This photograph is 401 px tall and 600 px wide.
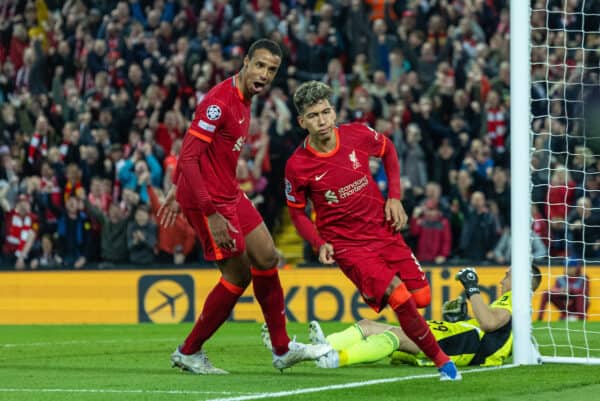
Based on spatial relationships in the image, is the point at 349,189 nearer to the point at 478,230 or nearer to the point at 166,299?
the point at 478,230

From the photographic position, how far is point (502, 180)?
1758 centimetres

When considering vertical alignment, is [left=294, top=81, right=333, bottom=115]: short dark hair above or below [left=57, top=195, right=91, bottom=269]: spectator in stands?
above

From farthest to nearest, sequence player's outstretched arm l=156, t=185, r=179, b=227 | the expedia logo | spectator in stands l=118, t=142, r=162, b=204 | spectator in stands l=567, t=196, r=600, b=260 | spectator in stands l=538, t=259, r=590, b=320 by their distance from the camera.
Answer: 1. spectator in stands l=118, t=142, r=162, b=204
2. the expedia logo
3. spectator in stands l=538, t=259, r=590, b=320
4. spectator in stands l=567, t=196, r=600, b=260
5. player's outstretched arm l=156, t=185, r=179, b=227

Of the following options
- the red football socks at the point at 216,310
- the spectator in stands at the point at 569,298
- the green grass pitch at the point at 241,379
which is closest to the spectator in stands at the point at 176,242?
the spectator in stands at the point at 569,298

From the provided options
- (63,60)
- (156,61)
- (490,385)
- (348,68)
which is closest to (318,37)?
(348,68)

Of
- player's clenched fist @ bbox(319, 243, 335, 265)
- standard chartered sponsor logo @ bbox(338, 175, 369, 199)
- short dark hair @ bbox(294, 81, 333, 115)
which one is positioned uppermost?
short dark hair @ bbox(294, 81, 333, 115)

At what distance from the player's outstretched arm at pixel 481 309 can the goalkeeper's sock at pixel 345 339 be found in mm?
823

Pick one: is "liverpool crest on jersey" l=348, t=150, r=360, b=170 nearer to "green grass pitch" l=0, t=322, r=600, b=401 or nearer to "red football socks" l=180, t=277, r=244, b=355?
"red football socks" l=180, t=277, r=244, b=355

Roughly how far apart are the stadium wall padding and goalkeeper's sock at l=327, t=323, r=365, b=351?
7.84 m

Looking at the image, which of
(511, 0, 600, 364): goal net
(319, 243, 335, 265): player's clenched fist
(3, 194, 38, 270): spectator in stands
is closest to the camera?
(319, 243, 335, 265): player's clenched fist

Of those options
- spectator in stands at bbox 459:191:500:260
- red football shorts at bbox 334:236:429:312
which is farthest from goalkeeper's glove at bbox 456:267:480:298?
spectator in stands at bbox 459:191:500:260

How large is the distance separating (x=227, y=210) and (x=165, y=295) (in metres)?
9.49

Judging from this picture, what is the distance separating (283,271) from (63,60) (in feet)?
22.9

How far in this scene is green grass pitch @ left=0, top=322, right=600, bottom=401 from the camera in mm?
7516
